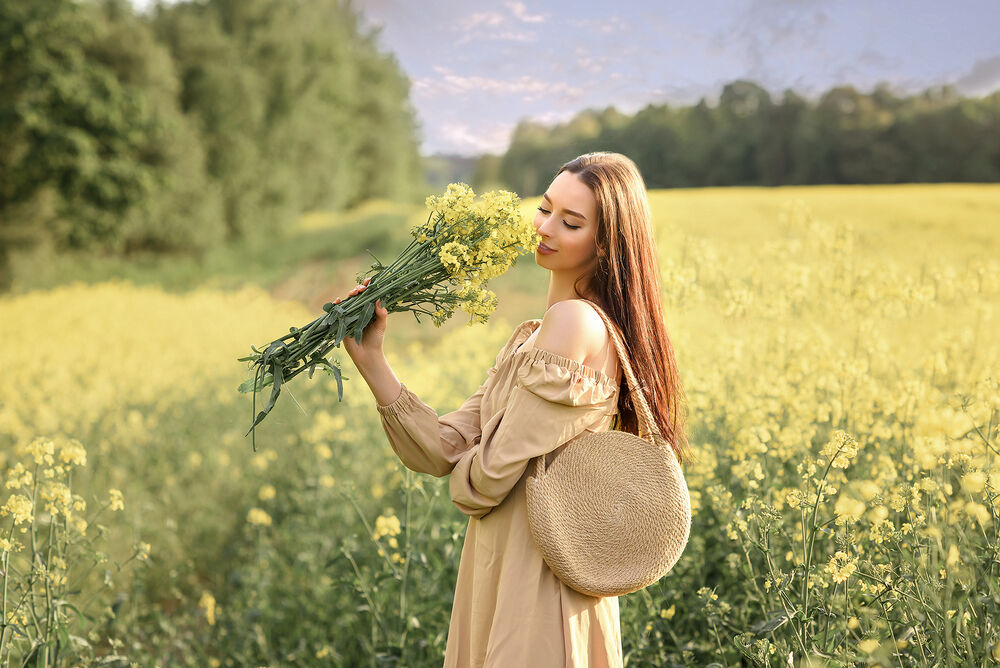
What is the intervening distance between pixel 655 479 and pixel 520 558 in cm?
32

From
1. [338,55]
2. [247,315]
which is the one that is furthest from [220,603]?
[338,55]

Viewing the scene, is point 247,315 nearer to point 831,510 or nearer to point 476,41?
point 476,41

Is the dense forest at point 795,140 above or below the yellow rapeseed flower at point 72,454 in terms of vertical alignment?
above

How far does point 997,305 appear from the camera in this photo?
A: 4422 mm

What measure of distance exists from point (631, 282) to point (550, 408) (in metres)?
0.35

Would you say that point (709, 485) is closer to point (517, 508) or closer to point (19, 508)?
point (517, 508)

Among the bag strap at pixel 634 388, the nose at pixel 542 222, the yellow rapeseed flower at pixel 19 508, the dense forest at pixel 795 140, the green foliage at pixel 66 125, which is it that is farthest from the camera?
the green foliage at pixel 66 125

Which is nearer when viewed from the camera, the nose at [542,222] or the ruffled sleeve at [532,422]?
the ruffled sleeve at [532,422]

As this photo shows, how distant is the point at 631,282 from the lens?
1.55 metres

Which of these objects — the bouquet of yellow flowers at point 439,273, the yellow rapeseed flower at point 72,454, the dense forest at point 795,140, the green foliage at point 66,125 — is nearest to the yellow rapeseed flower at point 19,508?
the yellow rapeseed flower at point 72,454

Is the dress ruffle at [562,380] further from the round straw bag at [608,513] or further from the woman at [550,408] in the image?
the round straw bag at [608,513]

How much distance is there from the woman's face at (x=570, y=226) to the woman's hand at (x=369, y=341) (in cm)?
38

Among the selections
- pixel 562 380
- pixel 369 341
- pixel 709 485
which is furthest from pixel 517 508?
pixel 709 485

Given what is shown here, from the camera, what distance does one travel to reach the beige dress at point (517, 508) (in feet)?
4.55
